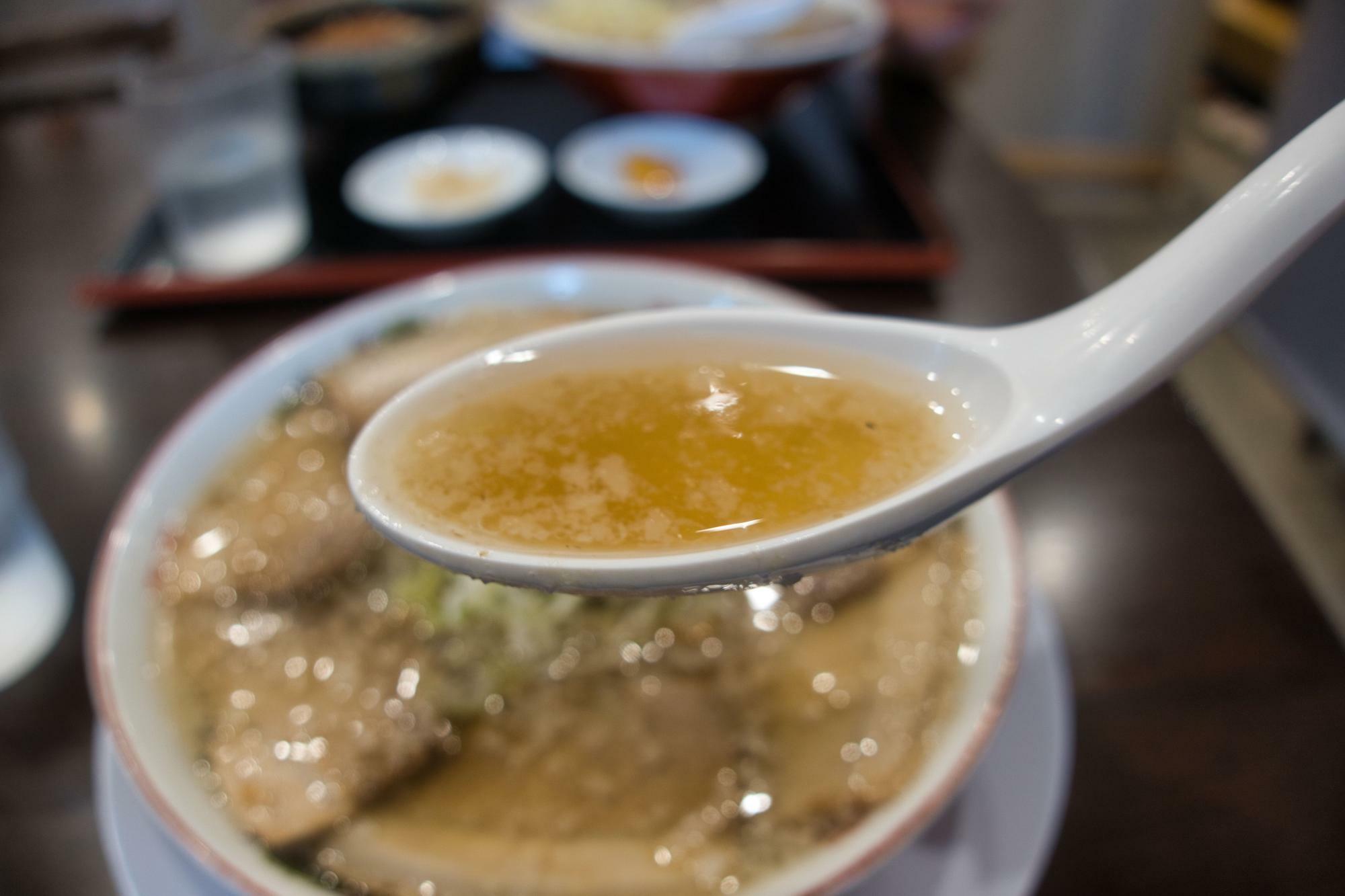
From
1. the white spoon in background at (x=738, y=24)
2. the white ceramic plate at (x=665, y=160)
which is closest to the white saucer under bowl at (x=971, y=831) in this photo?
the white ceramic plate at (x=665, y=160)

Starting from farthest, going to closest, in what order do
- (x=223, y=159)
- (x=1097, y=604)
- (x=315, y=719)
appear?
(x=223, y=159) < (x=1097, y=604) < (x=315, y=719)

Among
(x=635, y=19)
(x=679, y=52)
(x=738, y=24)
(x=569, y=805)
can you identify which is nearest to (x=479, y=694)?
(x=569, y=805)

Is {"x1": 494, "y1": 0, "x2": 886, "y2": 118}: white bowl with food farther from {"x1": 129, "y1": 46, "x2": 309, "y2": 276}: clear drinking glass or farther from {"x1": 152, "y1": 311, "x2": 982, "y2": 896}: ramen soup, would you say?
{"x1": 152, "y1": 311, "x2": 982, "y2": 896}: ramen soup

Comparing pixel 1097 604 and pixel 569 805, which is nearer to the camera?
pixel 569 805

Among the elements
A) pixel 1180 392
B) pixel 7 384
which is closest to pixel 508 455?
pixel 1180 392

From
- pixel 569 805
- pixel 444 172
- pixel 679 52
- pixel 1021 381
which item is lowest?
pixel 569 805

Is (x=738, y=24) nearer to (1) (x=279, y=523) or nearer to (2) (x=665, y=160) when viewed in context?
(2) (x=665, y=160)

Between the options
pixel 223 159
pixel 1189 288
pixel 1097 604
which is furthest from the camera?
pixel 223 159
